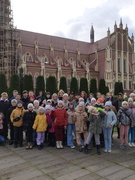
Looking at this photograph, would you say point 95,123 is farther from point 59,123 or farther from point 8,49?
point 8,49


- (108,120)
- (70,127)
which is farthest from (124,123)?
(70,127)

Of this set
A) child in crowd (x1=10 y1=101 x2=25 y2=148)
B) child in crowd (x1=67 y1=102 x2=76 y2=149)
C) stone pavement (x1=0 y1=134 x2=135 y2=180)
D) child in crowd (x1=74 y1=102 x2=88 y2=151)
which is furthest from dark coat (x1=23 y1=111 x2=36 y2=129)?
child in crowd (x1=74 y1=102 x2=88 y2=151)

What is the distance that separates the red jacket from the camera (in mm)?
7094

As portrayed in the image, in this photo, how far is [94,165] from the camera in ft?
17.5

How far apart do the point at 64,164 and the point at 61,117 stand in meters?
1.92

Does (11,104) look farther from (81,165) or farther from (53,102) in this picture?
(81,165)

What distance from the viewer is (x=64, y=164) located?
17.9ft

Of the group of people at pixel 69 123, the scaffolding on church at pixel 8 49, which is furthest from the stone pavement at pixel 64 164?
the scaffolding on church at pixel 8 49

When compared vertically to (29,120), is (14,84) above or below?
above

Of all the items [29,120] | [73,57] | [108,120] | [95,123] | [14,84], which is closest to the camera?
[95,123]

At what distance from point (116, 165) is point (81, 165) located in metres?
0.87

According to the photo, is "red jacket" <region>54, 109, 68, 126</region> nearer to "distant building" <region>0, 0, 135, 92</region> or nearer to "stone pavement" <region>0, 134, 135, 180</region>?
"stone pavement" <region>0, 134, 135, 180</region>

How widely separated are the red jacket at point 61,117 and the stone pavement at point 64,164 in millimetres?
831

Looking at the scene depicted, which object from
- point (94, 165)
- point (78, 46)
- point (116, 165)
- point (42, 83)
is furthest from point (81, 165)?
point (78, 46)
